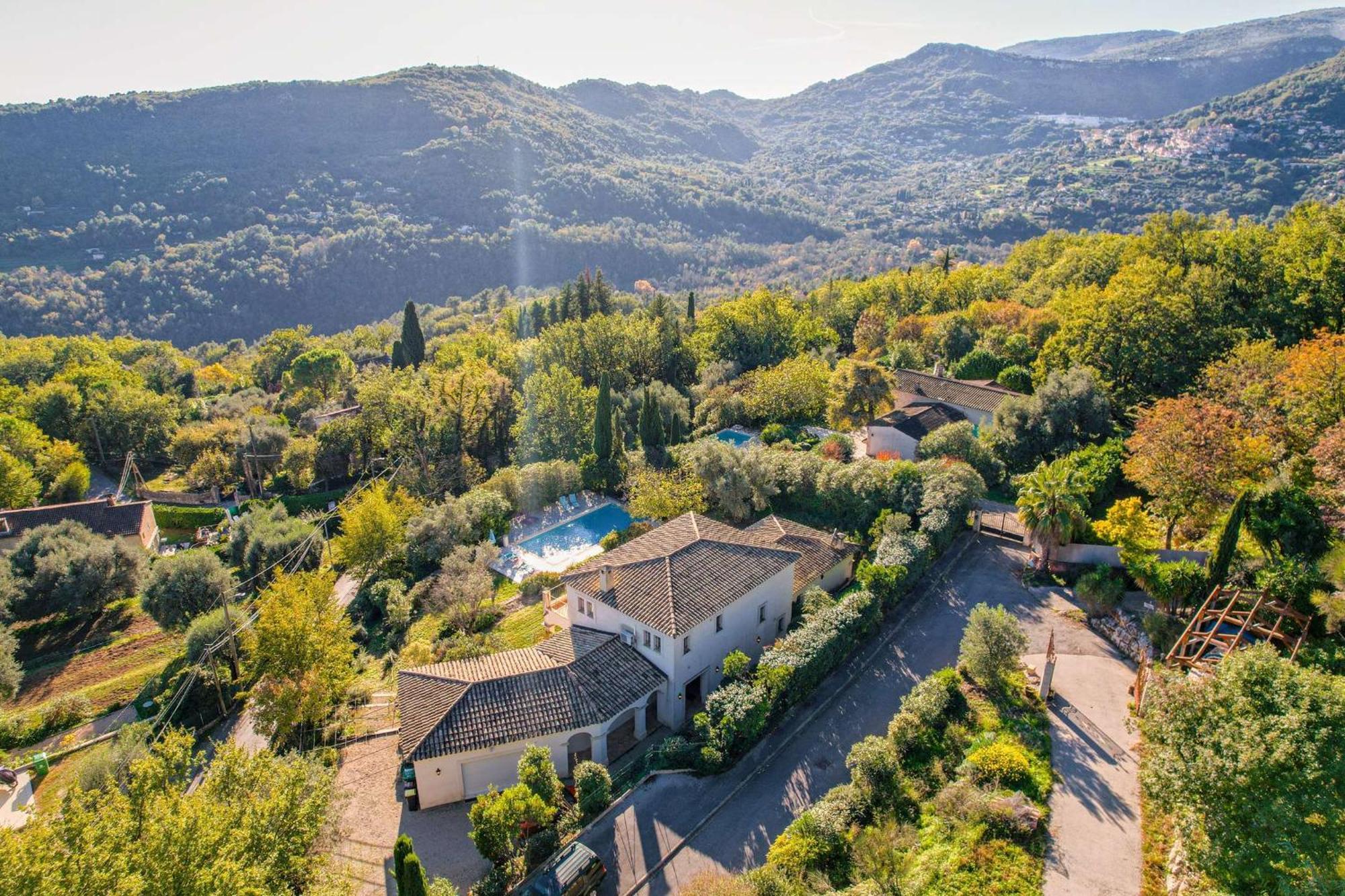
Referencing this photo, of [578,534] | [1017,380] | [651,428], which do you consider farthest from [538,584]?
[1017,380]

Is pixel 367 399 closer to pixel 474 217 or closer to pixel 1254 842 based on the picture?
pixel 1254 842

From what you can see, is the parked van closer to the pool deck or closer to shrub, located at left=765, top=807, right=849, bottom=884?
shrub, located at left=765, top=807, right=849, bottom=884

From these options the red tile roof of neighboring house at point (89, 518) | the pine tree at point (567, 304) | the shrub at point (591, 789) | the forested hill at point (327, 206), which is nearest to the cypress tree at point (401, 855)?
the shrub at point (591, 789)

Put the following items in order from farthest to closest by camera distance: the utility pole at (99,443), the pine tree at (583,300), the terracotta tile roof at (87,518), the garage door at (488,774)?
1. the pine tree at (583,300)
2. the utility pole at (99,443)
3. the terracotta tile roof at (87,518)
4. the garage door at (488,774)

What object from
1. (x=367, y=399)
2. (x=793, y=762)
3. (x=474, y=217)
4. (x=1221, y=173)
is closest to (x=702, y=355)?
(x=367, y=399)

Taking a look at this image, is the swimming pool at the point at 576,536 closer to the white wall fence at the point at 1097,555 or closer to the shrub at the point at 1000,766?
the white wall fence at the point at 1097,555

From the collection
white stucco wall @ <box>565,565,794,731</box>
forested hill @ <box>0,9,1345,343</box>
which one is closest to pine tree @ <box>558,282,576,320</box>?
white stucco wall @ <box>565,565,794,731</box>
